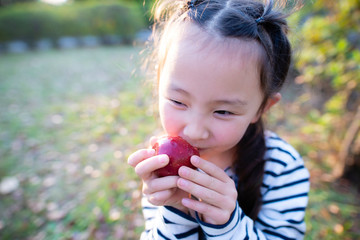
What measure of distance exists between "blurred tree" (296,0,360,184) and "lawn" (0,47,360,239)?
1.03 ft

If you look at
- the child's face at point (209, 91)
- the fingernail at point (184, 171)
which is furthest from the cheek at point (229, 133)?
the fingernail at point (184, 171)

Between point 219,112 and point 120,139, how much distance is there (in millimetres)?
2675

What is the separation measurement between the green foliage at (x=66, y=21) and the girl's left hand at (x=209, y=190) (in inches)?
526

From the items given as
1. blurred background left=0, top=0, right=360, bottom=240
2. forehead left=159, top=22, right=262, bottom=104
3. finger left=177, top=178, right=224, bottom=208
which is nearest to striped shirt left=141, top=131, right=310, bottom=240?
Answer: finger left=177, top=178, right=224, bottom=208

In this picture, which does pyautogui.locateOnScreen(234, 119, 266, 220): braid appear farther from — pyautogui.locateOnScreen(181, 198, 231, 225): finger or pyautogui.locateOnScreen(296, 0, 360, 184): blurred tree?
pyautogui.locateOnScreen(296, 0, 360, 184): blurred tree

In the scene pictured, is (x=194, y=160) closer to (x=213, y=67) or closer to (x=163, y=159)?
(x=163, y=159)

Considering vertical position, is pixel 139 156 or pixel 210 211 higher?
pixel 139 156

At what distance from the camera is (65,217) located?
2225 mm

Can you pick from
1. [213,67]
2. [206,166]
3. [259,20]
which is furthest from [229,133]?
[259,20]

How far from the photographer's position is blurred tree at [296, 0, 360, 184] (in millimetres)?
1997

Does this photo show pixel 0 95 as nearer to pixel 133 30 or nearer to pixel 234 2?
pixel 234 2

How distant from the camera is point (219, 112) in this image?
1.00 m

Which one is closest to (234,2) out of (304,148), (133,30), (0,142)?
(304,148)

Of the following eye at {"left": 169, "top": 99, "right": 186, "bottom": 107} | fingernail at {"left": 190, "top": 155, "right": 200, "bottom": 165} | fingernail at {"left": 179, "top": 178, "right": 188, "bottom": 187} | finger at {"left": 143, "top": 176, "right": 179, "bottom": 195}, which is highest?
eye at {"left": 169, "top": 99, "right": 186, "bottom": 107}
